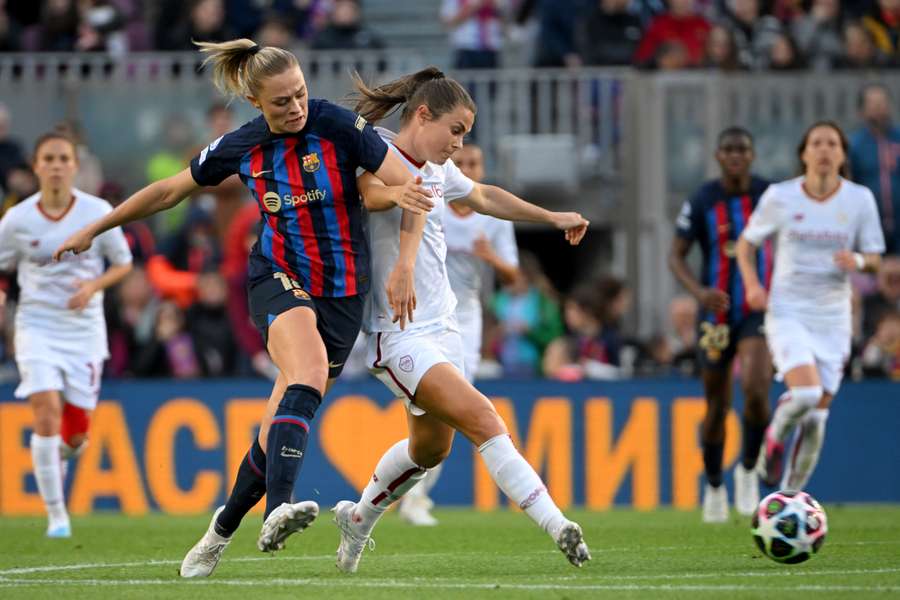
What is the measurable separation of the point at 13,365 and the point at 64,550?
19.0 feet

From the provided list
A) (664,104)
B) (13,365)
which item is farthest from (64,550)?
(664,104)

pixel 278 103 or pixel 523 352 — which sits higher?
pixel 278 103

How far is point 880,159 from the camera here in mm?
15984

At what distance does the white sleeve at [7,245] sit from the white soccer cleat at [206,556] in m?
4.07

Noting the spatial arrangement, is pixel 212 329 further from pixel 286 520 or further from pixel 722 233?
pixel 286 520

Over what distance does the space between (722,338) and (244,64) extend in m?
5.40

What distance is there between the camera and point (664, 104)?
1708 centimetres

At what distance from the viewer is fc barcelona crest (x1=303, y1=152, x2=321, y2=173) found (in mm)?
7680

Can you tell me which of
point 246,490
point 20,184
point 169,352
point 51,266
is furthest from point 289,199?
point 20,184

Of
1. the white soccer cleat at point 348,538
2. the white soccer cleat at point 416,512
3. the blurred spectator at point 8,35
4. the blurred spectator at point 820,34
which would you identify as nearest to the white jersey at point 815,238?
the white soccer cleat at point 416,512

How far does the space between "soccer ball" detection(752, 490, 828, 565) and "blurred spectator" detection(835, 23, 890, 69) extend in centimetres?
1025

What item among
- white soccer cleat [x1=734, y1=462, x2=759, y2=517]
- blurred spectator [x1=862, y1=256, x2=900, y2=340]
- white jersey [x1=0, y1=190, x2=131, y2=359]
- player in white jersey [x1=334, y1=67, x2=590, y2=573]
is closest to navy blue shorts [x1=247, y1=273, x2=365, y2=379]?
player in white jersey [x1=334, y1=67, x2=590, y2=573]

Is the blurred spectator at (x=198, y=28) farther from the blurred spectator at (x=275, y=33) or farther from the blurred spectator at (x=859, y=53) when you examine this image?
the blurred spectator at (x=859, y=53)

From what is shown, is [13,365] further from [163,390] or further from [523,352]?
[523,352]
